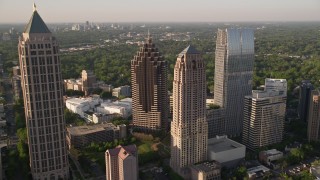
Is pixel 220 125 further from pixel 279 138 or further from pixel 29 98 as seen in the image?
pixel 29 98

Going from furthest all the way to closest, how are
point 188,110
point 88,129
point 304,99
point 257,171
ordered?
point 304,99, point 88,129, point 257,171, point 188,110

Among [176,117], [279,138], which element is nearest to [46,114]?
[176,117]

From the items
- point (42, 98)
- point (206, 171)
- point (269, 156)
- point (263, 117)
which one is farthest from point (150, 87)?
point (42, 98)

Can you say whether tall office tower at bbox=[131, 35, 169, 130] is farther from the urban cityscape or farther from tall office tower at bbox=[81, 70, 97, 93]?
tall office tower at bbox=[81, 70, 97, 93]

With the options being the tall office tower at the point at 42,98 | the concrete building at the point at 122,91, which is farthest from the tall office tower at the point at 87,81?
the tall office tower at the point at 42,98

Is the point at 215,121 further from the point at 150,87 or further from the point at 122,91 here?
the point at 122,91

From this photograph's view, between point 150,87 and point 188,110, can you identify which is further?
point 150,87

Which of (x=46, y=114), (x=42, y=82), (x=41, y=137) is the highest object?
(x=42, y=82)
